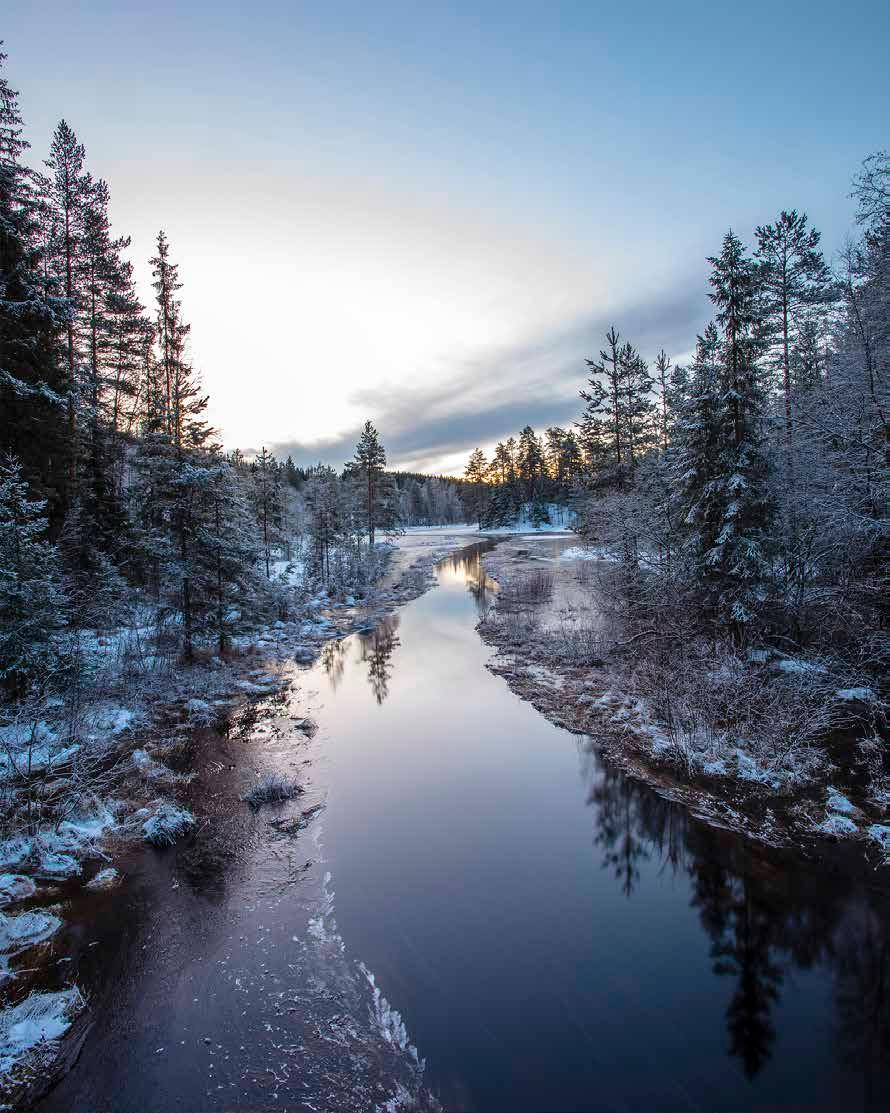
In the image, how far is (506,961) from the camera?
20.4 ft

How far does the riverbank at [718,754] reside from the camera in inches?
320

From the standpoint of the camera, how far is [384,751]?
12.1 metres

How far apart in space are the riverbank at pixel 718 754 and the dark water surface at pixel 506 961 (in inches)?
28.6

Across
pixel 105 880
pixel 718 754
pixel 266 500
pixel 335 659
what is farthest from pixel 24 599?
pixel 266 500

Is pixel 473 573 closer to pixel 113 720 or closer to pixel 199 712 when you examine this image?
pixel 199 712

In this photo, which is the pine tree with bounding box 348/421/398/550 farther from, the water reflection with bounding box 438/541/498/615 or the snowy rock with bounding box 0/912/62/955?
the snowy rock with bounding box 0/912/62/955

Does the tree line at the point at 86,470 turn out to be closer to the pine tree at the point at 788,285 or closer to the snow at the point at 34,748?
the snow at the point at 34,748

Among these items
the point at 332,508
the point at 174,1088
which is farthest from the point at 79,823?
the point at 332,508

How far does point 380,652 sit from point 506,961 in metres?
15.3

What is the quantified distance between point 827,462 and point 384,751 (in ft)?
40.6

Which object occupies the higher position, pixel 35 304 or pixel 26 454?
pixel 35 304

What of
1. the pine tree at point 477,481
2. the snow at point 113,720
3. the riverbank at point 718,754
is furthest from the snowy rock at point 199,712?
the pine tree at point 477,481

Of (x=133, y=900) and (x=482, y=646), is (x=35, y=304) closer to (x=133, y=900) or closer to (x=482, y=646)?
(x=133, y=900)

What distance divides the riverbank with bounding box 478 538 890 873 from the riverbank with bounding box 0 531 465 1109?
657 cm
